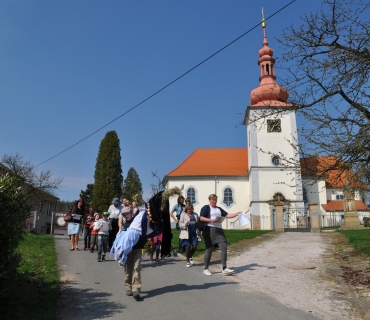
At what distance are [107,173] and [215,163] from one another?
609 inches

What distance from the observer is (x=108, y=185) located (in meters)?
51.8

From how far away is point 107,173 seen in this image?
52.3 metres

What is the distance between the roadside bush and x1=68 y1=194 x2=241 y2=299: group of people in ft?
6.10

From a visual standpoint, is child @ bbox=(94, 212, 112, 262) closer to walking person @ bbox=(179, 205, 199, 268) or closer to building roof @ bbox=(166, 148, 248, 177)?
walking person @ bbox=(179, 205, 199, 268)

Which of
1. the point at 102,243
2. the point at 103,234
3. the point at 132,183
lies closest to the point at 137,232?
the point at 102,243

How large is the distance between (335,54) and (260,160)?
108 ft

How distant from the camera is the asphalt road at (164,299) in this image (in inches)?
233

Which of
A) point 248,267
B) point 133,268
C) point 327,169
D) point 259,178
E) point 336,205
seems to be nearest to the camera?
point 133,268

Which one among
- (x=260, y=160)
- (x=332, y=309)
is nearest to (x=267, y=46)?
(x=260, y=160)

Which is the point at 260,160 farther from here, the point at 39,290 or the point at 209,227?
the point at 39,290

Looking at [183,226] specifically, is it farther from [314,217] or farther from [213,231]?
[314,217]

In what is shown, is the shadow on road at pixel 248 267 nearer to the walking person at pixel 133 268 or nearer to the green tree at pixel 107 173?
the walking person at pixel 133 268

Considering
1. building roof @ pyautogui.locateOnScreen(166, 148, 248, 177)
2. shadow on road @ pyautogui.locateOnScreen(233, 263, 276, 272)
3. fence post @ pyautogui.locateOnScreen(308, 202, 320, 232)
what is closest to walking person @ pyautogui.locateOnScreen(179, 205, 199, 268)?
shadow on road @ pyautogui.locateOnScreen(233, 263, 276, 272)

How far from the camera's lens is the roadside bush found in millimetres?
5457
